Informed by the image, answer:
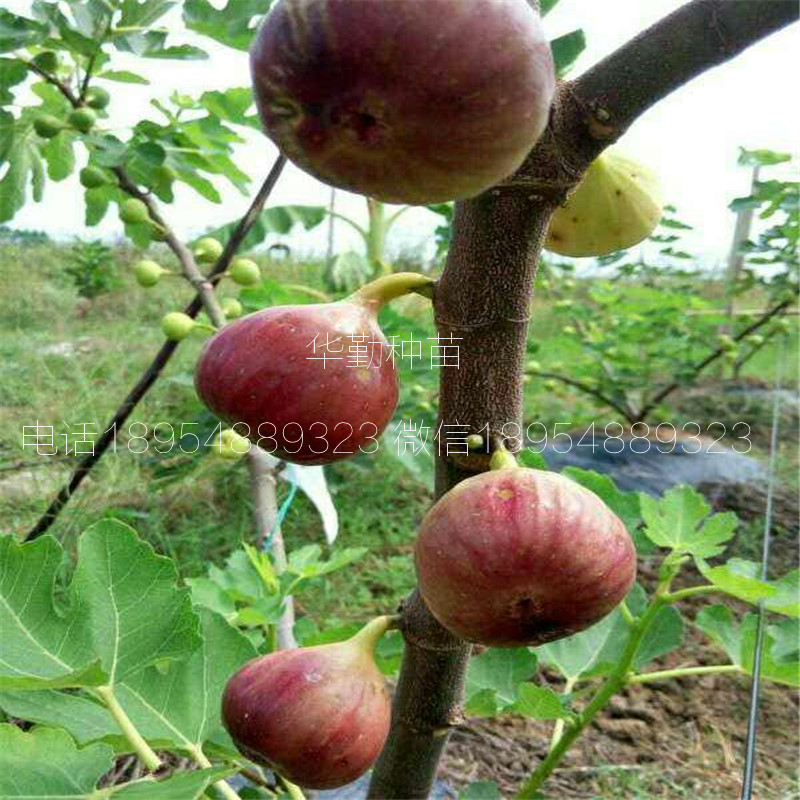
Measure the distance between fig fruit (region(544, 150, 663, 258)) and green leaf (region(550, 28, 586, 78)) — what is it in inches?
9.5

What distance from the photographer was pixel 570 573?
454 mm

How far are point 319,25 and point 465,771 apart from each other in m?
1.63

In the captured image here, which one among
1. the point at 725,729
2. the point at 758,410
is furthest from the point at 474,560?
the point at 758,410

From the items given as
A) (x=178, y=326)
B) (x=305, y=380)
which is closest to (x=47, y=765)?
(x=305, y=380)

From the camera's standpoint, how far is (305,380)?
0.49 meters

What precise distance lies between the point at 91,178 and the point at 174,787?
4.34ft

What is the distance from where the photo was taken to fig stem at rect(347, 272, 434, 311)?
553 millimetres

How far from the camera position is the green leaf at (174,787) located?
561 mm

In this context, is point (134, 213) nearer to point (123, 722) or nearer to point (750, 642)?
point (123, 722)

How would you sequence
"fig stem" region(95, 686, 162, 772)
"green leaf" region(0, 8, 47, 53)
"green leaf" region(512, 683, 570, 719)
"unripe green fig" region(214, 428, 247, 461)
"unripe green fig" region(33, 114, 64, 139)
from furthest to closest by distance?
"unripe green fig" region(33, 114, 64, 139)
"unripe green fig" region(214, 428, 247, 461)
"green leaf" region(0, 8, 47, 53)
"green leaf" region(512, 683, 570, 719)
"fig stem" region(95, 686, 162, 772)

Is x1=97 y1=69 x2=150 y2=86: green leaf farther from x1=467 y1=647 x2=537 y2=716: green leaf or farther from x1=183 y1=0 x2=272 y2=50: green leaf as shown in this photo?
x1=467 y1=647 x2=537 y2=716: green leaf

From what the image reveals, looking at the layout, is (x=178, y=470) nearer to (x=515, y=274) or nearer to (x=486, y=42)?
(x=515, y=274)

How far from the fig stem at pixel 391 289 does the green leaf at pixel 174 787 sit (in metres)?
0.33

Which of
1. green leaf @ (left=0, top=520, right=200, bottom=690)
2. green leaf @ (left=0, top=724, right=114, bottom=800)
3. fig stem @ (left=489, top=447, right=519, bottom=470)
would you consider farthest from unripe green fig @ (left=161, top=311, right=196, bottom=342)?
fig stem @ (left=489, top=447, right=519, bottom=470)
